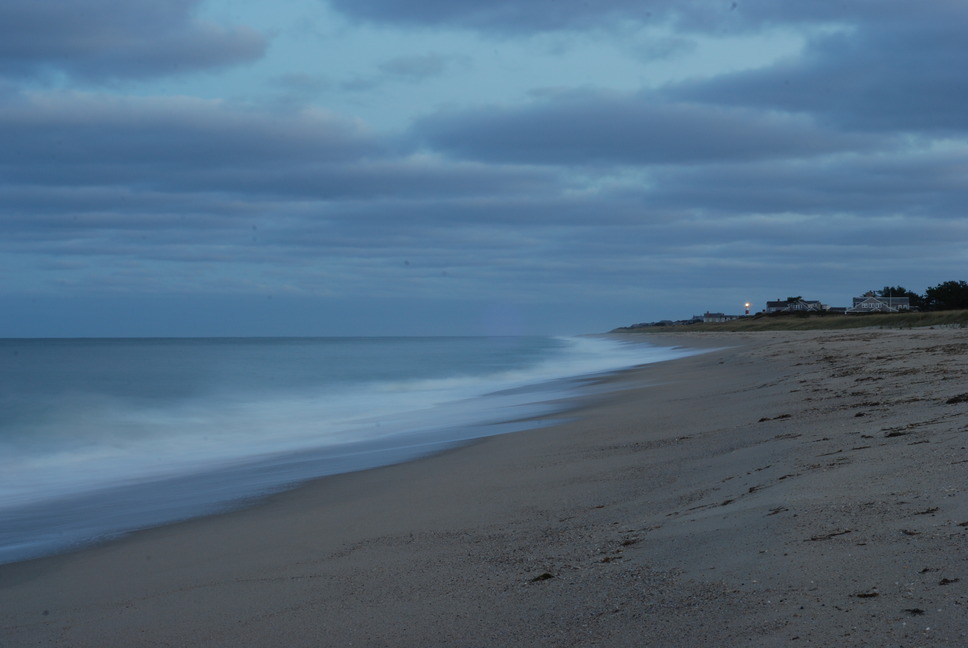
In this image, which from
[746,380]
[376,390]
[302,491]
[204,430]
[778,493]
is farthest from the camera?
[376,390]

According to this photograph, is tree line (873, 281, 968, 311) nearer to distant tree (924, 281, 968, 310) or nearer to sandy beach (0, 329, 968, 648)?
distant tree (924, 281, 968, 310)

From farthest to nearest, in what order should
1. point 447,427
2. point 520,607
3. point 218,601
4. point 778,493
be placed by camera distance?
point 447,427 < point 778,493 < point 218,601 < point 520,607

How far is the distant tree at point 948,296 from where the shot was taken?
207ft

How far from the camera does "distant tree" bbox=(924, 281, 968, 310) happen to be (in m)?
63.1

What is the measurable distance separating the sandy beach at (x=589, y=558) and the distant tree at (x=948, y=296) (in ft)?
206

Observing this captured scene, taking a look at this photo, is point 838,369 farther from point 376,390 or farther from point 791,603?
point 376,390

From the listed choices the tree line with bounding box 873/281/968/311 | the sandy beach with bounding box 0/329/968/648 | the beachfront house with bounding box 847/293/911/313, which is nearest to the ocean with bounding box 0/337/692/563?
the sandy beach with bounding box 0/329/968/648

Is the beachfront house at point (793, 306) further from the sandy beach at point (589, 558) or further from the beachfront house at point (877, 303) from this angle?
the sandy beach at point (589, 558)

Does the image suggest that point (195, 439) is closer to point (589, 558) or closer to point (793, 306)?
point (589, 558)

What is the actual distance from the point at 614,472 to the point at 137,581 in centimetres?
367

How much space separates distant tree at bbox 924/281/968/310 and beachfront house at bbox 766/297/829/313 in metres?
33.4

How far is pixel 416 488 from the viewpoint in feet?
24.0

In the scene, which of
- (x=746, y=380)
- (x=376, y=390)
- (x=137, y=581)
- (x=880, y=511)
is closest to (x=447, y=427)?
(x=746, y=380)

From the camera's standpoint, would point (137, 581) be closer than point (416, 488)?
Yes
